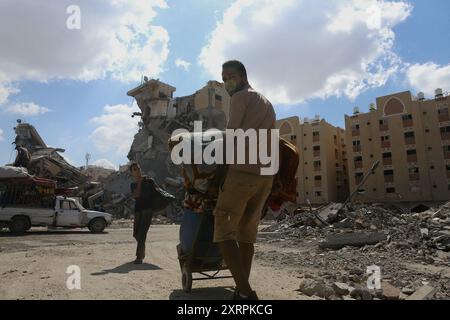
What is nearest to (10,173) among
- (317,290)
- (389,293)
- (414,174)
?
(317,290)

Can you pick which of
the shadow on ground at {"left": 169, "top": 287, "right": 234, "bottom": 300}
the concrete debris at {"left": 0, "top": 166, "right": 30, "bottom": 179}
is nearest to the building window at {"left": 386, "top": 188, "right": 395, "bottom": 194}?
the concrete debris at {"left": 0, "top": 166, "right": 30, "bottom": 179}

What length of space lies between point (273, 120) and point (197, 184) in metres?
0.97

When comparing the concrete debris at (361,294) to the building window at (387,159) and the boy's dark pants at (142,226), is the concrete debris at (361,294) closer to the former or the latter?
the boy's dark pants at (142,226)

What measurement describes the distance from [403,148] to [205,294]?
4905 cm

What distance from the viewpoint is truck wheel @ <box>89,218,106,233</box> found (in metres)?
18.1

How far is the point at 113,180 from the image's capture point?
47.7 meters

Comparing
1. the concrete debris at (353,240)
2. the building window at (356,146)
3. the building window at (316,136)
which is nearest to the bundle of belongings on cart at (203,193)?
the concrete debris at (353,240)

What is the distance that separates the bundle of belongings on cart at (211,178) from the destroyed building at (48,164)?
1479 inches

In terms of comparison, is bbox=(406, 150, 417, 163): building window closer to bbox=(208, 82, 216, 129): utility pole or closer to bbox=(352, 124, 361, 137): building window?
bbox=(352, 124, 361, 137): building window

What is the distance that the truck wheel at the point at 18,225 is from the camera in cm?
1562

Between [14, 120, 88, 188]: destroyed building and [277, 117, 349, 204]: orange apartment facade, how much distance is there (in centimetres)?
3129

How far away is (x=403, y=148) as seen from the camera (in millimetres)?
46375

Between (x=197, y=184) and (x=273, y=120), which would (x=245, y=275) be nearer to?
(x=197, y=184)
